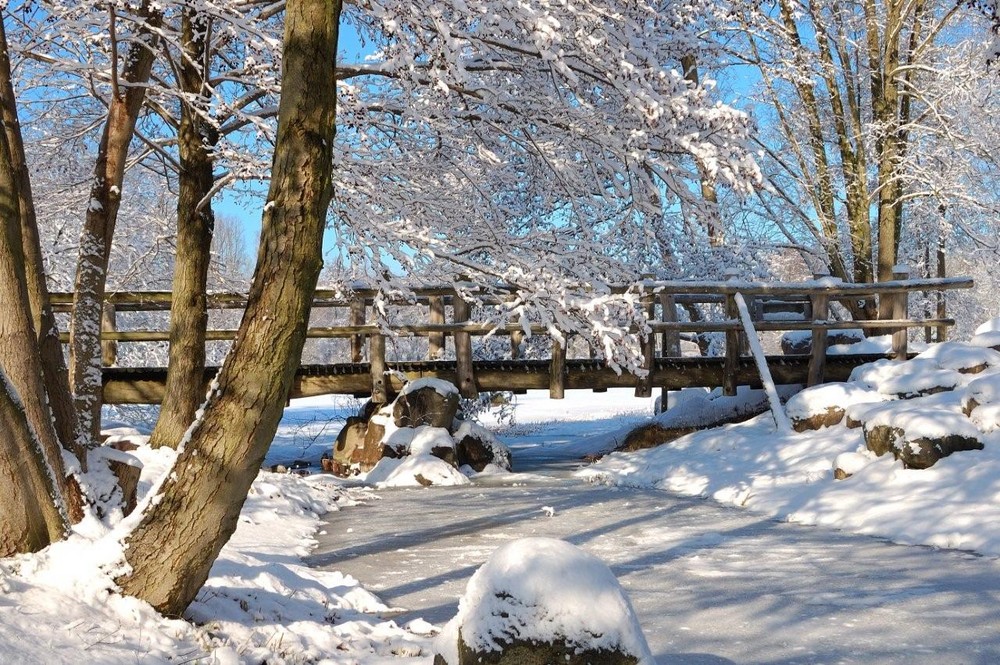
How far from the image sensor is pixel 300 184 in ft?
12.1

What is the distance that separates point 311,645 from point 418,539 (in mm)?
3276

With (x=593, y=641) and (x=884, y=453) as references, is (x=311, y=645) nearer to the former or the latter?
(x=593, y=641)

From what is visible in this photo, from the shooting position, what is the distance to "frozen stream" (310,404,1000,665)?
13.5 feet

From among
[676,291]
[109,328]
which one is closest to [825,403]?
[676,291]

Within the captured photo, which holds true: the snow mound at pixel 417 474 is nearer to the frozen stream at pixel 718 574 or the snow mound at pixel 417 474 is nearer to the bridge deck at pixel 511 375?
the bridge deck at pixel 511 375

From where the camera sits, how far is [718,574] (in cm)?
564

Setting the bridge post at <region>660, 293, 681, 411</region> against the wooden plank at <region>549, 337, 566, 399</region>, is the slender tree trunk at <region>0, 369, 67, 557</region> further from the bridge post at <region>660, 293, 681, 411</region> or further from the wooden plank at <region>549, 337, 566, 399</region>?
the bridge post at <region>660, 293, 681, 411</region>

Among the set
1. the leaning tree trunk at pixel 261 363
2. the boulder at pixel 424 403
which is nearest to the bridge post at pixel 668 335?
the boulder at pixel 424 403

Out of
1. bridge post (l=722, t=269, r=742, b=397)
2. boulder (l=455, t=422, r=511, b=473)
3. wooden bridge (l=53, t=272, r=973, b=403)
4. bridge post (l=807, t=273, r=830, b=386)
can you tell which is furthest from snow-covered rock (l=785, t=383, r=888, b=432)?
boulder (l=455, t=422, r=511, b=473)

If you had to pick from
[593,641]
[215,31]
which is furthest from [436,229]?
[593,641]

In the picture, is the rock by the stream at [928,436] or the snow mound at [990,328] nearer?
the rock by the stream at [928,436]

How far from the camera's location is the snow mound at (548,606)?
3.11m

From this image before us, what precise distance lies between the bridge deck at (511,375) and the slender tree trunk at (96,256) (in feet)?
20.1

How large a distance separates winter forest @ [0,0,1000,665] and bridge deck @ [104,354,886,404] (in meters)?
0.59
